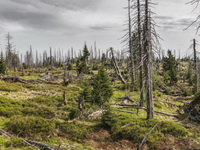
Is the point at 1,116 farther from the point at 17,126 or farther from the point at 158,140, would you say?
the point at 158,140

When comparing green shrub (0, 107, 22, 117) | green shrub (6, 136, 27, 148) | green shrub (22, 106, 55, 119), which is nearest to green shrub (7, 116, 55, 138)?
green shrub (6, 136, 27, 148)

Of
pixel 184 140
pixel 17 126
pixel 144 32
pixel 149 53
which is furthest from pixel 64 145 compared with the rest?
pixel 144 32

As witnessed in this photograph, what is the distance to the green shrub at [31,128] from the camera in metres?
10.7

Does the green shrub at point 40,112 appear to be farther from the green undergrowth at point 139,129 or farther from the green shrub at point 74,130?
the green undergrowth at point 139,129

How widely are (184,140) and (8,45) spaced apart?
65.8 metres

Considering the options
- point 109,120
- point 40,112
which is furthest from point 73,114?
point 109,120

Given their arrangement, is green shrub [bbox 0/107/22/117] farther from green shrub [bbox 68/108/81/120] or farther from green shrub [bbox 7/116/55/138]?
green shrub [bbox 68/108/81/120]

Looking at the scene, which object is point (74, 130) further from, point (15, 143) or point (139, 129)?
point (139, 129)

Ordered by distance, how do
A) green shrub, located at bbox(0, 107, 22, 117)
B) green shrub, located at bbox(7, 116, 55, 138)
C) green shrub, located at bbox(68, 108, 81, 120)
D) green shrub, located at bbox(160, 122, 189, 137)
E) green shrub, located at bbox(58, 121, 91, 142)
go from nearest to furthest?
green shrub, located at bbox(7, 116, 55, 138)
green shrub, located at bbox(58, 121, 91, 142)
green shrub, located at bbox(160, 122, 189, 137)
green shrub, located at bbox(0, 107, 22, 117)
green shrub, located at bbox(68, 108, 81, 120)

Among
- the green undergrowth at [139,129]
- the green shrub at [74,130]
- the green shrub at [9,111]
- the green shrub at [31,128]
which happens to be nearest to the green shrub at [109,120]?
the green undergrowth at [139,129]

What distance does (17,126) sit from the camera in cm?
1105

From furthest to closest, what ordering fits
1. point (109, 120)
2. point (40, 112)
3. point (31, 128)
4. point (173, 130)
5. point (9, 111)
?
point (40, 112) < point (9, 111) < point (109, 120) < point (173, 130) < point (31, 128)

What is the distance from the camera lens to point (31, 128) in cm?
1118

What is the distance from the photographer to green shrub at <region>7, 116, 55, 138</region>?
1071 centimetres
